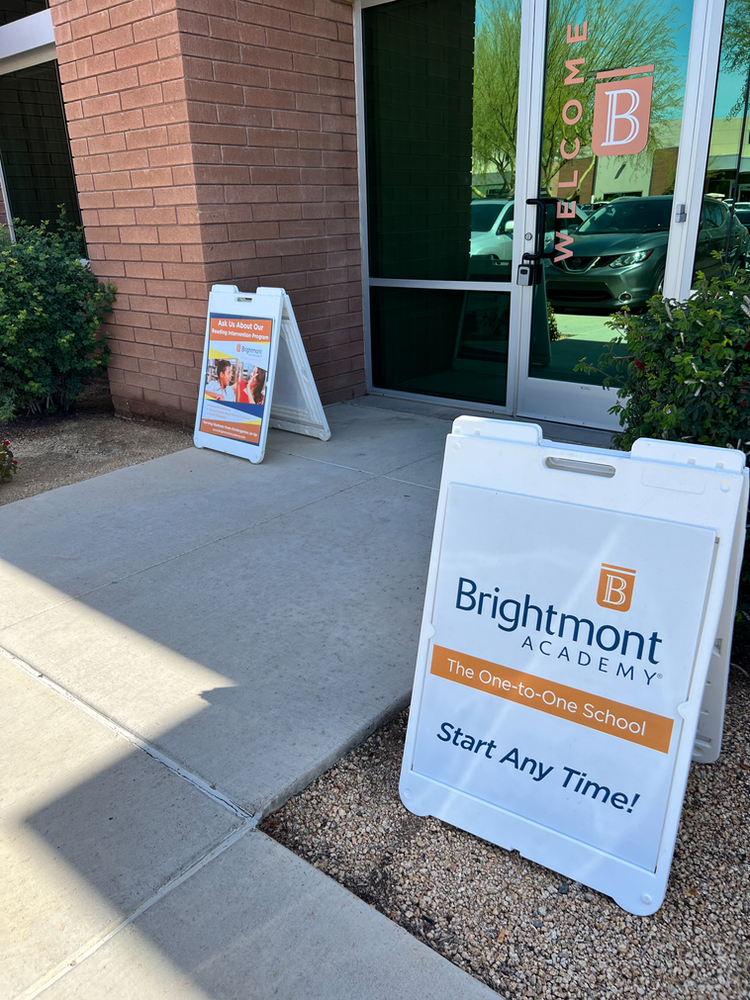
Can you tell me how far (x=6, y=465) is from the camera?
4.69m

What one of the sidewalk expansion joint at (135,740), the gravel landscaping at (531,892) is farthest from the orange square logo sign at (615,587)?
the sidewalk expansion joint at (135,740)

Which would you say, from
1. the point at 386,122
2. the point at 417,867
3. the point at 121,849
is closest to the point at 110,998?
the point at 121,849

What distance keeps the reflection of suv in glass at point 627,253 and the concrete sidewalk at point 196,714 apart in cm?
172

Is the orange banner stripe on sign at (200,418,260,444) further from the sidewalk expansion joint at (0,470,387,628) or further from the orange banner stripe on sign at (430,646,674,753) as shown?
the orange banner stripe on sign at (430,646,674,753)

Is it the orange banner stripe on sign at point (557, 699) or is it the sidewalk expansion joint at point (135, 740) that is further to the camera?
the sidewalk expansion joint at point (135, 740)

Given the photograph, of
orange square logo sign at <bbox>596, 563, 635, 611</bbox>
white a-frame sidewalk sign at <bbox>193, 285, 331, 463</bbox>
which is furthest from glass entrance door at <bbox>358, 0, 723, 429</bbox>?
orange square logo sign at <bbox>596, 563, 635, 611</bbox>

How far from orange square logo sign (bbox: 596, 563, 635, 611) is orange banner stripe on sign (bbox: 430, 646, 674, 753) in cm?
23

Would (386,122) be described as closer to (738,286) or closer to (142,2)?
(142,2)

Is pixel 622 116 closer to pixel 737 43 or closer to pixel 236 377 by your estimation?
pixel 737 43

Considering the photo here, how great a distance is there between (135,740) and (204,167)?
12.9ft

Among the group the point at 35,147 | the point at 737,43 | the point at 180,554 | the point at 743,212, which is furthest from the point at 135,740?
the point at 35,147

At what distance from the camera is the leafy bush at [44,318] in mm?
5488

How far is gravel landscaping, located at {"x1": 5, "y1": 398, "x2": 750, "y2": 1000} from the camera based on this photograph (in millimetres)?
1599

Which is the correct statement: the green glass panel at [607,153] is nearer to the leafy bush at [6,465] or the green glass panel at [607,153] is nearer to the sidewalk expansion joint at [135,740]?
the sidewalk expansion joint at [135,740]
